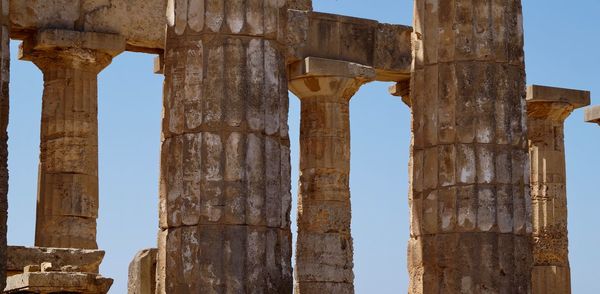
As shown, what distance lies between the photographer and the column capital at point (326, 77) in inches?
1260

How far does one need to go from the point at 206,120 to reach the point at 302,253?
1316 cm

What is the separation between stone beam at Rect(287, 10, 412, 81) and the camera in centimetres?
3203

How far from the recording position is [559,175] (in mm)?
37656

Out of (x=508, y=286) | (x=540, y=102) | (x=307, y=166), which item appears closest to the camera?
(x=508, y=286)

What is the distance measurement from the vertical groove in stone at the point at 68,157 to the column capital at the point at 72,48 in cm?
6

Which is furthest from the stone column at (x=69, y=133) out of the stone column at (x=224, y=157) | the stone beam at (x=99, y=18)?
the stone column at (x=224, y=157)

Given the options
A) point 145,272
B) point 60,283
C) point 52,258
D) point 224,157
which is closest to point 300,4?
point 52,258

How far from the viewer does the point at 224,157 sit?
18828 millimetres

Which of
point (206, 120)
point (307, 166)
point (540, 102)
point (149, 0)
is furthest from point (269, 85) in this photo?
point (540, 102)

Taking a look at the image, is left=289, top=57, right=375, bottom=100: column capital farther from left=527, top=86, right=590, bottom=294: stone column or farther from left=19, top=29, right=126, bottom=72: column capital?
left=527, top=86, right=590, bottom=294: stone column

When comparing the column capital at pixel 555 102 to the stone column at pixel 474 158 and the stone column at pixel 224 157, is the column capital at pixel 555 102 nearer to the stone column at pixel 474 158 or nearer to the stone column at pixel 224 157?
the stone column at pixel 474 158

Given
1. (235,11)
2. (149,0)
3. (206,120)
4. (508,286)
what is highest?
(149,0)

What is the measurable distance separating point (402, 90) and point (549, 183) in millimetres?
4902

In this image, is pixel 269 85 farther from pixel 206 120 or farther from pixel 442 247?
pixel 442 247
